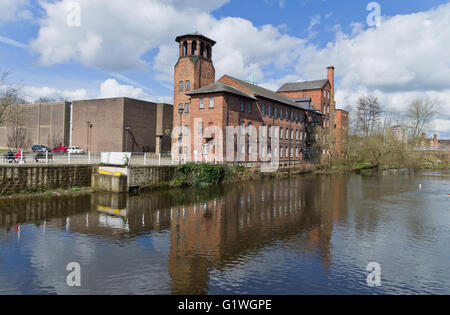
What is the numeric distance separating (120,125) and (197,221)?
38747mm

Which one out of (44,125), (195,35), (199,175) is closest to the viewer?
(199,175)

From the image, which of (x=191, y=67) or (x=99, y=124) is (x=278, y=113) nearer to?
(x=191, y=67)

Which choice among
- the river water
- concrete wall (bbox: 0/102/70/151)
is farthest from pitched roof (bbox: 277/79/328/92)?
the river water

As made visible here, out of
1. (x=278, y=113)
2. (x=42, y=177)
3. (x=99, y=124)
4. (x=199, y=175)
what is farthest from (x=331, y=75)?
(x=42, y=177)

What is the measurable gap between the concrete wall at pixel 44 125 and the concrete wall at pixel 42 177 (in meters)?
38.2

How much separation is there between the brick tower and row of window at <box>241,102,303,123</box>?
5.93 meters

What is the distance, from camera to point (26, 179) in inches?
727

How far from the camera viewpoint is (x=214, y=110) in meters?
34.8

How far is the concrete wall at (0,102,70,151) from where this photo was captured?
55531 millimetres

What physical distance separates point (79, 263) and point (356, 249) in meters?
8.15

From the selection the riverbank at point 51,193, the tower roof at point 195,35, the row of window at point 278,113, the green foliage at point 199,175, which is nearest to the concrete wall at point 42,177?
the riverbank at point 51,193

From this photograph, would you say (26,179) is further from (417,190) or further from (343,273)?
(417,190)

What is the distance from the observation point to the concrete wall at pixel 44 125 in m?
55.5

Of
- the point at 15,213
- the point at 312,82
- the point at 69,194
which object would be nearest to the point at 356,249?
the point at 15,213
